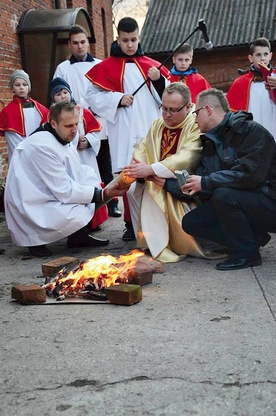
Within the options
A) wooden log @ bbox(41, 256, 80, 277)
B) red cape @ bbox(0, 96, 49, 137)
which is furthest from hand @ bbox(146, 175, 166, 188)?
red cape @ bbox(0, 96, 49, 137)

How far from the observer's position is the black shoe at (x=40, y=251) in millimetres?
6161

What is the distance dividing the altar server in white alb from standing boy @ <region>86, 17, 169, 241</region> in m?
1.09

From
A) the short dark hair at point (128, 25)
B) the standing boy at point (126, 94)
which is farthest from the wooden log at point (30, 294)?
the short dark hair at point (128, 25)

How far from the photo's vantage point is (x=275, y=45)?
19.9 meters

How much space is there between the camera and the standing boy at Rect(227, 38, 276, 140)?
7.57 metres

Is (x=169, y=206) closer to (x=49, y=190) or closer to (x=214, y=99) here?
(x=214, y=99)

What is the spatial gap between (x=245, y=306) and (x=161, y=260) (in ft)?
4.99

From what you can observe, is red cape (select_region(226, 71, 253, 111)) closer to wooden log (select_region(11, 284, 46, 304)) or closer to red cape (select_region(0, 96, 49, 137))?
red cape (select_region(0, 96, 49, 137))

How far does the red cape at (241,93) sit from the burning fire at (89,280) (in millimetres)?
3591

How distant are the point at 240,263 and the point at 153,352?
6.30 feet

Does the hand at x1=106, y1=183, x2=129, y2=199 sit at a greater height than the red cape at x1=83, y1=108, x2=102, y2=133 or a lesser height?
lesser

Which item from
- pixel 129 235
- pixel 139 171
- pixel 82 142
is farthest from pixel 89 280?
pixel 82 142

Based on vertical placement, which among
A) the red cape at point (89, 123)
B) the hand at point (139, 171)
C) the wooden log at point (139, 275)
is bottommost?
the wooden log at point (139, 275)

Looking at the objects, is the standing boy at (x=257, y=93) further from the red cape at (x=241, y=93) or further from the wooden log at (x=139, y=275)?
the wooden log at (x=139, y=275)
